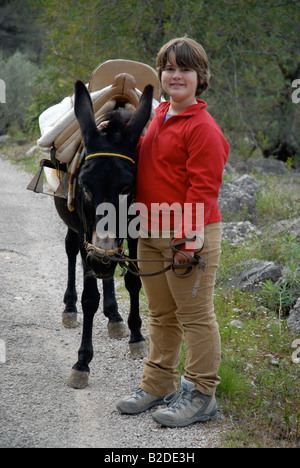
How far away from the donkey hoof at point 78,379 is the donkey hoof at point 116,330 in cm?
83

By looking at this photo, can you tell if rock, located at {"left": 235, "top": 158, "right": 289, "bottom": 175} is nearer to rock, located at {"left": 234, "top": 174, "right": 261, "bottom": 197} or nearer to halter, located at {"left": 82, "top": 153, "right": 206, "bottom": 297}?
rock, located at {"left": 234, "top": 174, "right": 261, "bottom": 197}

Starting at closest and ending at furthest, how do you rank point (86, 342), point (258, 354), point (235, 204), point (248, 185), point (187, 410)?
point (187, 410)
point (86, 342)
point (258, 354)
point (235, 204)
point (248, 185)

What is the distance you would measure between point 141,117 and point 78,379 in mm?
1760

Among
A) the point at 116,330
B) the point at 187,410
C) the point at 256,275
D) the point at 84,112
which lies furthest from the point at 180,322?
the point at 256,275

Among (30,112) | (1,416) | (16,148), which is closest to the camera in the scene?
(1,416)

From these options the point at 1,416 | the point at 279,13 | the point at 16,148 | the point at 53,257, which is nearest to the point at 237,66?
the point at 279,13

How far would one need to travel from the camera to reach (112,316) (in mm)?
4270

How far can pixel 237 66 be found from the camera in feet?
32.9

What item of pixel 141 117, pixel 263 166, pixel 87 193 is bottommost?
pixel 263 166

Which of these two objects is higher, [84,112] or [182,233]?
[84,112]

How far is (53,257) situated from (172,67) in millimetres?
3909

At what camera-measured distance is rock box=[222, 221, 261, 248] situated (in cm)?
602

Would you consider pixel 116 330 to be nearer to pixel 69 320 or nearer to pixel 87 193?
pixel 69 320

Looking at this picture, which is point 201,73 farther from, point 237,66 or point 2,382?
point 237,66
